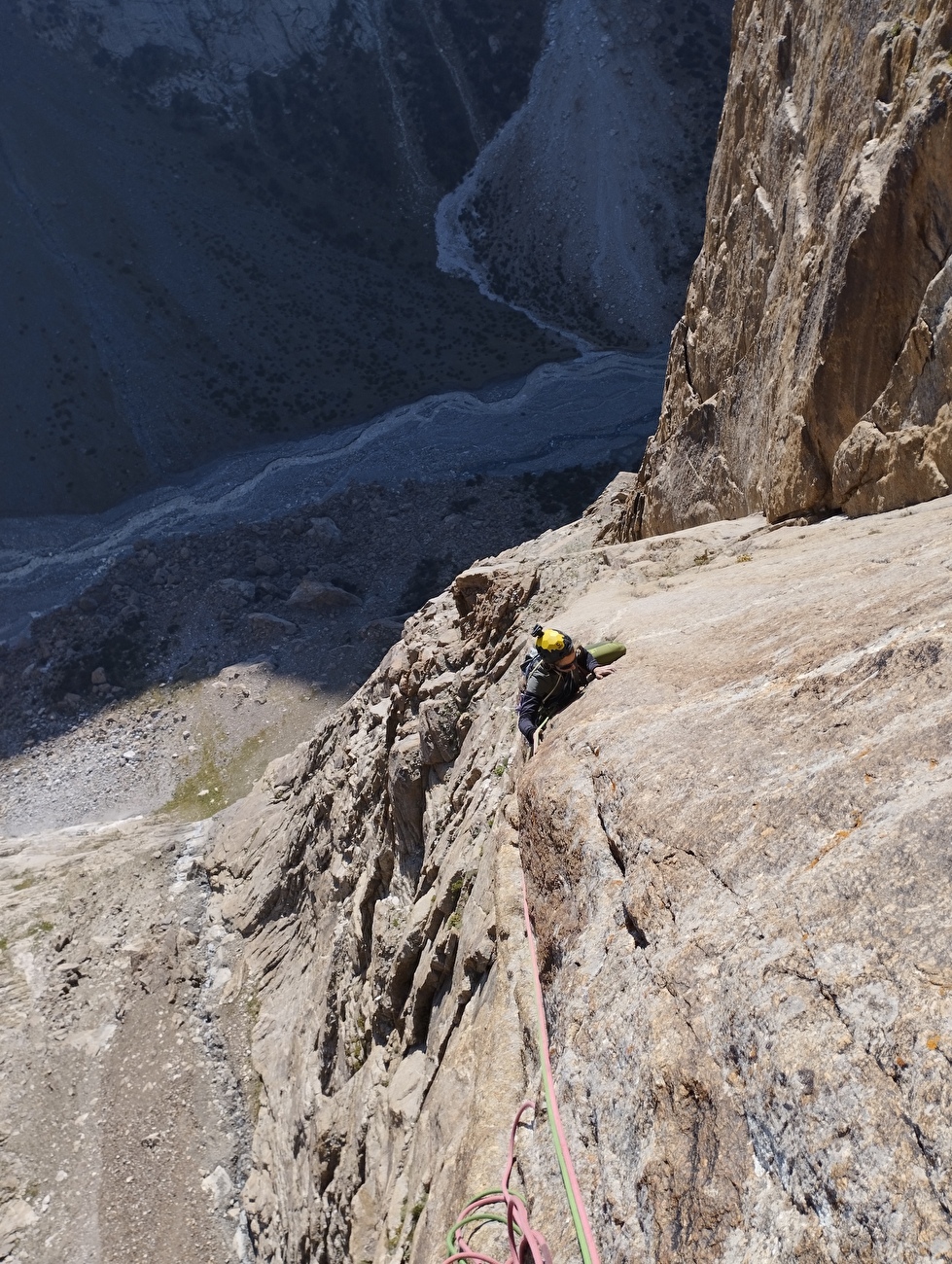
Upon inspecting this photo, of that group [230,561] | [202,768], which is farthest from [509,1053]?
[230,561]

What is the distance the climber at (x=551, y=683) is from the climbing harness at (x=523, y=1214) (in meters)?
4.05

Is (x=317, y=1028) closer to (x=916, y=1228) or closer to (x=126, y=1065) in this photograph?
(x=126, y=1065)

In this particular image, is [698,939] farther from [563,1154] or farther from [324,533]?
[324,533]

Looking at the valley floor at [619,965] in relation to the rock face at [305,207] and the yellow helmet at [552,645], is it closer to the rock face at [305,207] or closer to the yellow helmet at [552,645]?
the yellow helmet at [552,645]

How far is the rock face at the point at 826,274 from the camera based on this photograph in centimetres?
1070

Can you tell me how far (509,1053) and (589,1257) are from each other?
7.41 feet

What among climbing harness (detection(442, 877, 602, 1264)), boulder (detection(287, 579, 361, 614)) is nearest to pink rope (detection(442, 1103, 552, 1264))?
climbing harness (detection(442, 877, 602, 1264))

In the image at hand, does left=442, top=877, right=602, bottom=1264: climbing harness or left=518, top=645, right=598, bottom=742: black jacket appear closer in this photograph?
left=442, top=877, right=602, bottom=1264: climbing harness

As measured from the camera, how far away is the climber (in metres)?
10.4

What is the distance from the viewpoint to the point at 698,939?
236 inches

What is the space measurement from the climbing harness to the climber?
405cm

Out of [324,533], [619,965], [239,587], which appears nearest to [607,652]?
[619,965]

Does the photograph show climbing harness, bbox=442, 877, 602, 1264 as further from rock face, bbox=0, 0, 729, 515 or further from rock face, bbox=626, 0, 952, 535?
rock face, bbox=0, 0, 729, 515

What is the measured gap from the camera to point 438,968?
11055 mm
